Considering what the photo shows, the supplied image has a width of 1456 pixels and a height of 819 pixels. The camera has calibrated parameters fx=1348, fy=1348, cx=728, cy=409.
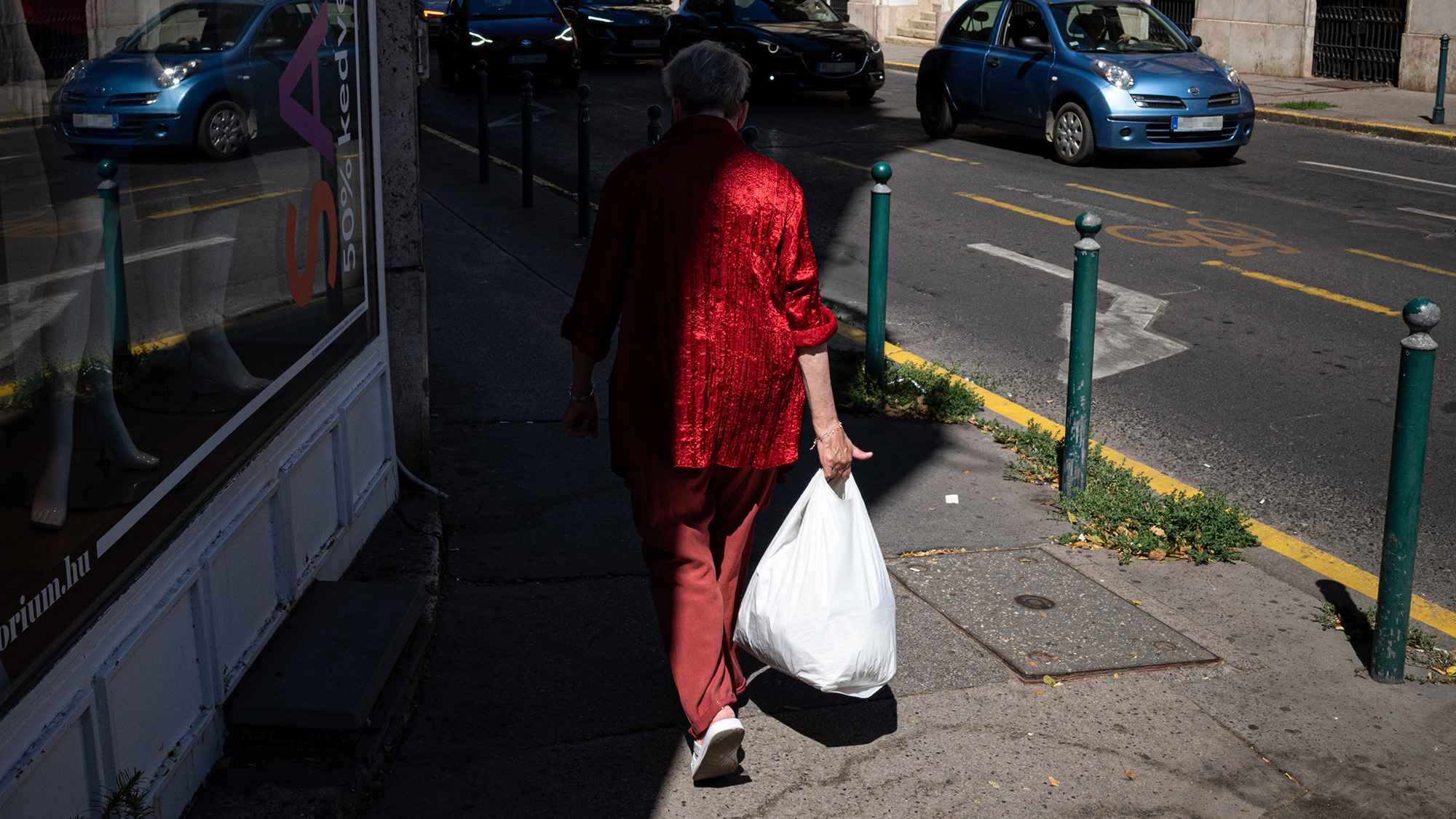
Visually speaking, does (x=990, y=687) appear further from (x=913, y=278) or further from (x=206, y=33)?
(x=913, y=278)

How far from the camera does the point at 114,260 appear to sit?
2.59 m

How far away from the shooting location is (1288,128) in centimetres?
1744

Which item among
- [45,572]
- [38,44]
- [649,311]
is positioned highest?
[38,44]

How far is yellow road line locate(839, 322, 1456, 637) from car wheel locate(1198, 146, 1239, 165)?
28.1ft

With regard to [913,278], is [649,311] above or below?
above

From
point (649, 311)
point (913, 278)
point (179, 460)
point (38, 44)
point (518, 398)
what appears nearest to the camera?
point (38, 44)

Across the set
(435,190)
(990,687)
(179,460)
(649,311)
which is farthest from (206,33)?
(435,190)

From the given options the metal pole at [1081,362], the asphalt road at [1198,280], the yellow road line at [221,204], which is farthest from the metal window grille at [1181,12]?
the yellow road line at [221,204]

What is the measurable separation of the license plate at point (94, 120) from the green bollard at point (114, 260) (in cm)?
7

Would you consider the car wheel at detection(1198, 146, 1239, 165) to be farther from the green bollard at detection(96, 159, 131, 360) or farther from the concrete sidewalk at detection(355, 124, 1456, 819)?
the green bollard at detection(96, 159, 131, 360)

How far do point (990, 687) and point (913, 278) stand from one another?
5.66 m

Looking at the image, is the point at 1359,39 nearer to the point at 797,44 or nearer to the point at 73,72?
the point at 797,44

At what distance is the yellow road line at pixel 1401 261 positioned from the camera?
9.20m

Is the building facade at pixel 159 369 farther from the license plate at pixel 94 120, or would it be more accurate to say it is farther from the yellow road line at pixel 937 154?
the yellow road line at pixel 937 154
